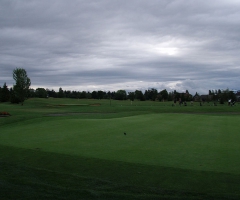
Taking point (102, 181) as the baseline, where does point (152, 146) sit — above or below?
above

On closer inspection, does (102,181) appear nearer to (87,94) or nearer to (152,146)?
(152,146)

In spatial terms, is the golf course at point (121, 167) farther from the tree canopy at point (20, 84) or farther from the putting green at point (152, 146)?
the tree canopy at point (20, 84)

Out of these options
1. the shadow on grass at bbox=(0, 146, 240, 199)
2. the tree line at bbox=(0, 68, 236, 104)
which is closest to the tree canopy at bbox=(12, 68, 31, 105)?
the tree line at bbox=(0, 68, 236, 104)

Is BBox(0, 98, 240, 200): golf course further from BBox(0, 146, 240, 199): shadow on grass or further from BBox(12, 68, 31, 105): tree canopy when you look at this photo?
BBox(12, 68, 31, 105): tree canopy

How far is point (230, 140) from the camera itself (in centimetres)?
1280

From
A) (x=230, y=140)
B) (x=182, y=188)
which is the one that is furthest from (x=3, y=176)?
(x=230, y=140)

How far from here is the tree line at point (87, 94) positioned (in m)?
78.2

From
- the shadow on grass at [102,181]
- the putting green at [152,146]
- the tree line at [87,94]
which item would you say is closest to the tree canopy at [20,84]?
the tree line at [87,94]

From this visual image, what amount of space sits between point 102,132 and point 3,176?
26.5 feet

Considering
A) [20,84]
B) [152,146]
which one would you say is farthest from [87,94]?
[152,146]

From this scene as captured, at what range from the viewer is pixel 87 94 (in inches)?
5994

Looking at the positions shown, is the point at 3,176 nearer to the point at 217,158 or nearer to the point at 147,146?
the point at 147,146

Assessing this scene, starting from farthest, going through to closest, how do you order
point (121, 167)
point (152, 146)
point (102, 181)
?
point (152, 146)
point (121, 167)
point (102, 181)

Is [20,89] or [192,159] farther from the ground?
[20,89]
